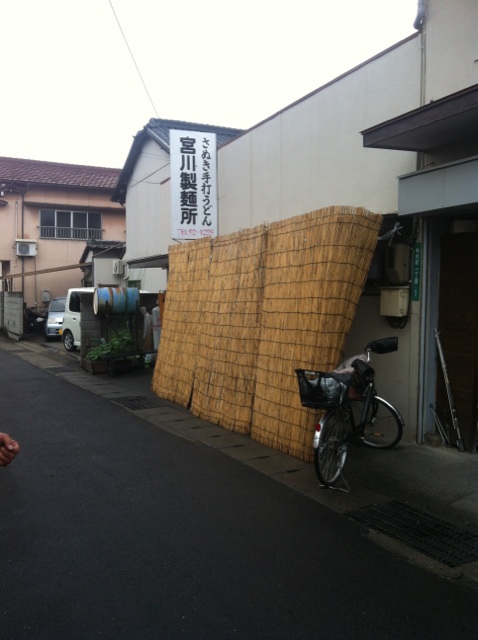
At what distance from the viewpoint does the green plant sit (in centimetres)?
1269

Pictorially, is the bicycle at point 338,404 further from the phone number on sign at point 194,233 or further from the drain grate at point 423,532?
the phone number on sign at point 194,233

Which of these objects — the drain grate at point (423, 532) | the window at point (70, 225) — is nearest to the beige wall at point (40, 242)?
the window at point (70, 225)

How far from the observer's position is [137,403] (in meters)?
9.60

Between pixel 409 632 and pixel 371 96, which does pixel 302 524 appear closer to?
pixel 409 632

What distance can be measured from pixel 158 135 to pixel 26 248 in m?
12.3

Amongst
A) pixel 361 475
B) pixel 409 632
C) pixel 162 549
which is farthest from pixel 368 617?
pixel 361 475

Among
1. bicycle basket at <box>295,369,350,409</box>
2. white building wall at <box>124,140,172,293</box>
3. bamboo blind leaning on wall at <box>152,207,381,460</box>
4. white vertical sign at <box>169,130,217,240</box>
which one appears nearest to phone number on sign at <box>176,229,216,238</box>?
white vertical sign at <box>169,130,217,240</box>

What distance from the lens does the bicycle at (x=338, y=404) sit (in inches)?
211

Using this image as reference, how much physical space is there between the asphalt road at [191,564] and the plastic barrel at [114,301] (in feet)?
22.8

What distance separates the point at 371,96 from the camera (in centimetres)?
718

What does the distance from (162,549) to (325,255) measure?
144 inches

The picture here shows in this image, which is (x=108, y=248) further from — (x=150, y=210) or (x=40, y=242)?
(x=150, y=210)

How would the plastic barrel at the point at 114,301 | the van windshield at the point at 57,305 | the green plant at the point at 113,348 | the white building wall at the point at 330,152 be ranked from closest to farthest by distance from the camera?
the white building wall at the point at 330,152, the green plant at the point at 113,348, the plastic barrel at the point at 114,301, the van windshield at the point at 57,305

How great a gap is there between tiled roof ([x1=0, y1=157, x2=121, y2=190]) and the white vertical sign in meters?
16.6
